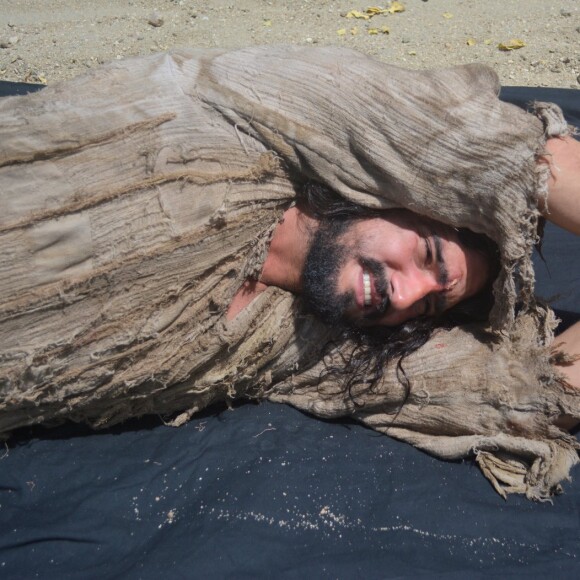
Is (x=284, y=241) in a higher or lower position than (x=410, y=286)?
higher

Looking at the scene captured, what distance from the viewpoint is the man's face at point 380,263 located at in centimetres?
235

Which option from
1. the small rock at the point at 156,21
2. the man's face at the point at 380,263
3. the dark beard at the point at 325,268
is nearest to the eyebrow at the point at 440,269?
the man's face at the point at 380,263

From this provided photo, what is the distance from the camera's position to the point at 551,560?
2191 millimetres

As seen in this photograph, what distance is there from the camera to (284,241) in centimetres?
240

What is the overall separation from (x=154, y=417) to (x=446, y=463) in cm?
110

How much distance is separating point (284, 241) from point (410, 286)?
469mm

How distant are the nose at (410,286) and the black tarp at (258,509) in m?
0.54

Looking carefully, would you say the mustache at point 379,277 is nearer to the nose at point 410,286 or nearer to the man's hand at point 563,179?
the nose at point 410,286

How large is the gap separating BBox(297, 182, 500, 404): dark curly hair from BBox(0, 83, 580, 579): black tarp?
9.8 inches

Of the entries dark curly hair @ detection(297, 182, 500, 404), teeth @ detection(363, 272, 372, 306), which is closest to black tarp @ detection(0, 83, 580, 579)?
dark curly hair @ detection(297, 182, 500, 404)

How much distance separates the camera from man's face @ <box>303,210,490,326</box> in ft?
7.70

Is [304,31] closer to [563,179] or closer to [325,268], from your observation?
[325,268]

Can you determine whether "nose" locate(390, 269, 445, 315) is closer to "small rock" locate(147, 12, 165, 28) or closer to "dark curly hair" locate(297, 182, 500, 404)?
"dark curly hair" locate(297, 182, 500, 404)

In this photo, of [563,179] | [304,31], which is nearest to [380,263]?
[563,179]
